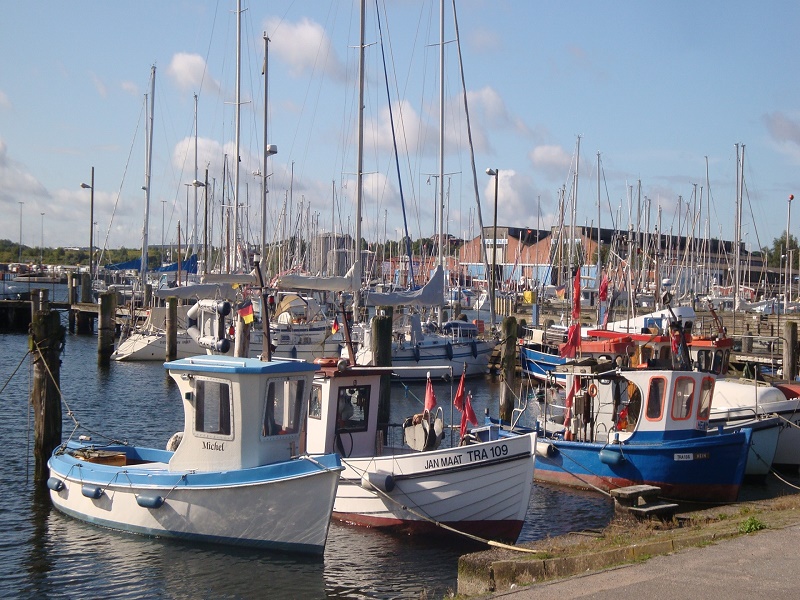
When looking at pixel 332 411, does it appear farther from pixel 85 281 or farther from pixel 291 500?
pixel 85 281

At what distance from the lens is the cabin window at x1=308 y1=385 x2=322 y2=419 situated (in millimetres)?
17547

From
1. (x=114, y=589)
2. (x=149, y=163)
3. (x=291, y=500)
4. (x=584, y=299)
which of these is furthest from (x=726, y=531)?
(x=584, y=299)

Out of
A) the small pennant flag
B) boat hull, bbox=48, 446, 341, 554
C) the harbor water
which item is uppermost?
the small pennant flag

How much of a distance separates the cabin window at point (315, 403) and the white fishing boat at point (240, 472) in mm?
1656

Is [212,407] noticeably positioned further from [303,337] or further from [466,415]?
[303,337]

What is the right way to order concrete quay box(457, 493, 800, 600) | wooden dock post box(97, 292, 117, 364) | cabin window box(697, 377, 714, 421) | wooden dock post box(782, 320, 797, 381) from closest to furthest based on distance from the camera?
concrete quay box(457, 493, 800, 600) < cabin window box(697, 377, 714, 421) < wooden dock post box(782, 320, 797, 381) < wooden dock post box(97, 292, 117, 364)

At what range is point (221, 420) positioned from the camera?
1545cm

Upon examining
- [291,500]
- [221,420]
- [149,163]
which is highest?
[149,163]

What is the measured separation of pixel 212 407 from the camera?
51.0ft

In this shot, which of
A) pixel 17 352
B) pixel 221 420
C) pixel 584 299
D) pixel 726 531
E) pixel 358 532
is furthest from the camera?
pixel 584 299

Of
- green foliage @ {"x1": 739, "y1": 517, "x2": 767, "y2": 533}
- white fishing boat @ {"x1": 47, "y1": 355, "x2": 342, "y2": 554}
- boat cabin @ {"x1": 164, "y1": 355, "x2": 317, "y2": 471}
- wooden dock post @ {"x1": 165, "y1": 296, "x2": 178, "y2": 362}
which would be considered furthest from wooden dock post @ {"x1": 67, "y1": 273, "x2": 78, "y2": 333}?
green foliage @ {"x1": 739, "y1": 517, "x2": 767, "y2": 533}

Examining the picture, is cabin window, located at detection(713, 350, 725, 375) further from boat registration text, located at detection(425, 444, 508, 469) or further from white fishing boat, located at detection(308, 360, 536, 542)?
boat registration text, located at detection(425, 444, 508, 469)

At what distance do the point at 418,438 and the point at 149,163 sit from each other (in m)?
47.0

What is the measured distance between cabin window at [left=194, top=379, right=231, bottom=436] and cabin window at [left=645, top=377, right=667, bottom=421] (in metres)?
9.59
